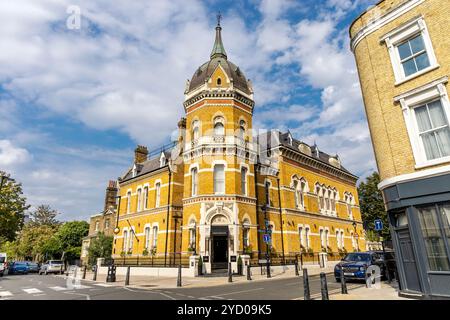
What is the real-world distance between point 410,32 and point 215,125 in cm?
1722

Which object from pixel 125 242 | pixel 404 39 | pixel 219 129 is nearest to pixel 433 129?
pixel 404 39

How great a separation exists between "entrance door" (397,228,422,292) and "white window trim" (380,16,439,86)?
5.52m

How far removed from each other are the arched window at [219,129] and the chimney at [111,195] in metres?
24.4

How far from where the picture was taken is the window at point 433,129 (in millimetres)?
9203

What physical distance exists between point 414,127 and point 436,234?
144 inches

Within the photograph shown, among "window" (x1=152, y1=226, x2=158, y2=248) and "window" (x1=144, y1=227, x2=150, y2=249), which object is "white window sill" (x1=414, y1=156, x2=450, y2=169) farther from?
"window" (x1=144, y1=227, x2=150, y2=249)

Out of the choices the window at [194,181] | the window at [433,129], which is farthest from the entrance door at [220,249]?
the window at [433,129]

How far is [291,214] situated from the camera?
2962cm

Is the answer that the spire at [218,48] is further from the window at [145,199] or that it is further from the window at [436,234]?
the window at [436,234]

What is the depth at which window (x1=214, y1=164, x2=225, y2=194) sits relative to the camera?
24.0m

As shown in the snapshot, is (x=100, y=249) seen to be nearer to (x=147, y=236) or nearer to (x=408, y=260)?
(x=147, y=236)

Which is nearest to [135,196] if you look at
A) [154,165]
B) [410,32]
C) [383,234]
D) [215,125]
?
[154,165]
